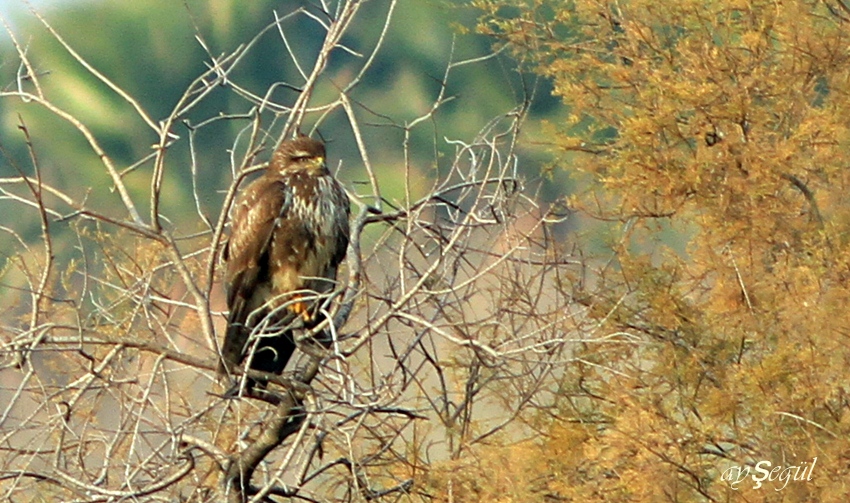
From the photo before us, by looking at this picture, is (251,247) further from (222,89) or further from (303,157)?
(222,89)

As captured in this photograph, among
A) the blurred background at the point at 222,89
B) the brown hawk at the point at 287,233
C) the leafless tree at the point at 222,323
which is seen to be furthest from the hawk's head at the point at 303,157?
the blurred background at the point at 222,89

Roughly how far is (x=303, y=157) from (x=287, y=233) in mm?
268

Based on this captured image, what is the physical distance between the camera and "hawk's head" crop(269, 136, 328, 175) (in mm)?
4617

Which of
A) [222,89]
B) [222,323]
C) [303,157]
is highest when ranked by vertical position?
[222,89]

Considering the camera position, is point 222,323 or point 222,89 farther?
point 222,89

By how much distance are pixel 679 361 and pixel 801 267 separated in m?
0.81

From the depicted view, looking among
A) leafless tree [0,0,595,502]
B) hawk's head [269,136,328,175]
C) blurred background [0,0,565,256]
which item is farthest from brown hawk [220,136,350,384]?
blurred background [0,0,565,256]

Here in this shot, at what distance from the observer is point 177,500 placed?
421 cm

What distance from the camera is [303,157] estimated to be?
4.64 m

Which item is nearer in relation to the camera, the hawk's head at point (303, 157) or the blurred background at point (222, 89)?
the hawk's head at point (303, 157)

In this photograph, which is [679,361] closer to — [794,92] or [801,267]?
[801,267]

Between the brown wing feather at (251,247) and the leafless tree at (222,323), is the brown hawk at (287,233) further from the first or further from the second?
the leafless tree at (222,323)

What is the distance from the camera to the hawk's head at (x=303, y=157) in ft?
15.1

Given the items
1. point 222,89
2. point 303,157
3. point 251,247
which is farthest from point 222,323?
point 222,89
